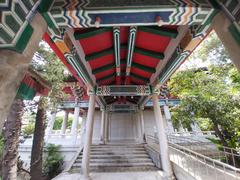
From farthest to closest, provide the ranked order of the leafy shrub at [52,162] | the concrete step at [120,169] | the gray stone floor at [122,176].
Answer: the leafy shrub at [52,162], the concrete step at [120,169], the gray stone floor at [122,176]

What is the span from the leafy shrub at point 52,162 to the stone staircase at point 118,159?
67.3 inches

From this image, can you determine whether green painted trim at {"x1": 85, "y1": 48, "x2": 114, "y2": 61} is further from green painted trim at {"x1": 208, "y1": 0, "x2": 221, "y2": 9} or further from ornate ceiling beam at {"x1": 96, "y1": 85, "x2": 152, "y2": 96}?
green painted trim at {"x1": 208, "y1": 0, "x2": 221, "y2": 9}

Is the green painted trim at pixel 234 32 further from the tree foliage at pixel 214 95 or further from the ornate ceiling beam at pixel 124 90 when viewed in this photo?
the ornate ceiling beam at pixel 124 90

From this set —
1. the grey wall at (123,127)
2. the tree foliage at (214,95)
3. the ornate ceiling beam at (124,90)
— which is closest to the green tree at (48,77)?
the ornate ceiling beam at (124,90)

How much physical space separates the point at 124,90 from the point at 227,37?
5715mm

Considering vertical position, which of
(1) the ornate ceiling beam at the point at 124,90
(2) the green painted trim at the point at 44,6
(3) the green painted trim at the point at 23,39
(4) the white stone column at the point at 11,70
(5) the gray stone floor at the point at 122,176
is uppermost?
(1) the ornate ceiling beam at the point at 124,90

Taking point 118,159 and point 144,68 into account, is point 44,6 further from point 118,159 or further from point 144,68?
point 118,159

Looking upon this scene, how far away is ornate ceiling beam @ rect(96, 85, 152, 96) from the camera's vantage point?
24.2ft

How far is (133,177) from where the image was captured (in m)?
6.25

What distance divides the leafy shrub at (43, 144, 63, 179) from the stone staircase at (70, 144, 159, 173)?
67.3 inches

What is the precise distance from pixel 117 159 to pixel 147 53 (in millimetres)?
5621

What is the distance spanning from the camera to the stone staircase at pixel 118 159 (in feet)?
24.0

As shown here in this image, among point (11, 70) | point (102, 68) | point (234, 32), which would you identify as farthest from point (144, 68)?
point (11, 70)

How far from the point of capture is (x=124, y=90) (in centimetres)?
752
